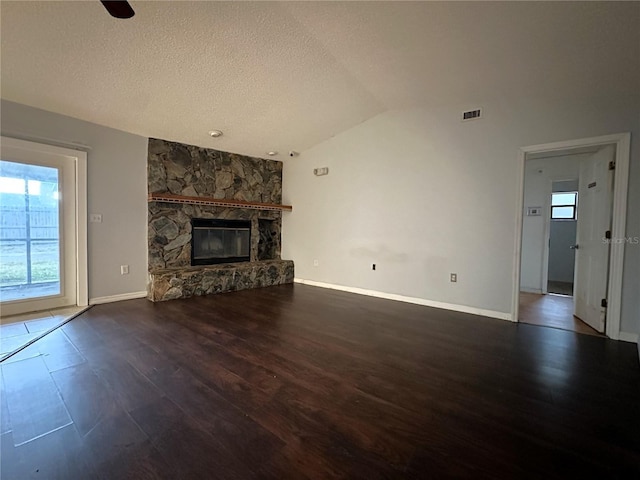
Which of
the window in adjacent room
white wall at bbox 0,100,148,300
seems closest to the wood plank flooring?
the window in adjacent room

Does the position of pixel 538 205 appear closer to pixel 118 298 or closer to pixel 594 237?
pixel 594 237

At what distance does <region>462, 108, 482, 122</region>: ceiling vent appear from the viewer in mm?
3643

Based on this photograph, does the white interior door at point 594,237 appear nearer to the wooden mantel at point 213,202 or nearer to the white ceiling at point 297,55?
the white ceiling at point 297,55

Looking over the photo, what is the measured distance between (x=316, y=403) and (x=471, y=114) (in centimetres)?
375

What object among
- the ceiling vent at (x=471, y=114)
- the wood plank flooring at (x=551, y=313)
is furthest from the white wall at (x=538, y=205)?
the ceiling vent at (x=471, y=114)

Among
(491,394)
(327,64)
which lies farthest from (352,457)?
(327,64)

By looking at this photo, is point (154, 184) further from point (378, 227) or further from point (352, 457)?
point (352, 457)

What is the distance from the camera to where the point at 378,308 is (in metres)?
3.94

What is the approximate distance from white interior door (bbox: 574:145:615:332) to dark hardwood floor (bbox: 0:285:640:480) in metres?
0.61

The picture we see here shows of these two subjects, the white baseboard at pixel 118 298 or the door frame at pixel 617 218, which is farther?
the white baseboard at pixel 118 298

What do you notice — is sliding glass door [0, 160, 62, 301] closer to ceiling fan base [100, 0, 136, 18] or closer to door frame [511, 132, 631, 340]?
ceiling fan base [100, 0, 136, 18]

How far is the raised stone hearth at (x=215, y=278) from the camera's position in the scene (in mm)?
4133

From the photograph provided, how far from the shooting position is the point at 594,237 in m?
3.33

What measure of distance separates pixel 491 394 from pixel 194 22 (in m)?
3.64
